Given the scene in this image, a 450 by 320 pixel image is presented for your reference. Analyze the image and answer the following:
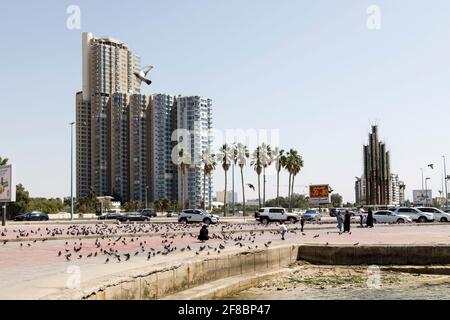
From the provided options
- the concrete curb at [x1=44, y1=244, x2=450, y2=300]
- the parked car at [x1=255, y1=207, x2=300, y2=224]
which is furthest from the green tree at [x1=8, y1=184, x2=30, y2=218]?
the concrete curb at [x1=44, y1=244, x2=450, y2=300]

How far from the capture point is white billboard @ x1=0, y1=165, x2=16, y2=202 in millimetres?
54500

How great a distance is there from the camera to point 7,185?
55.2 meters

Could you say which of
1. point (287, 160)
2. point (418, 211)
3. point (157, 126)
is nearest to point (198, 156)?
point (157, 126)

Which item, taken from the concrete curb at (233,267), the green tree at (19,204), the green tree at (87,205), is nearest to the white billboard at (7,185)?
the green tree at (19,204)

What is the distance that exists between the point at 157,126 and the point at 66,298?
125 metres

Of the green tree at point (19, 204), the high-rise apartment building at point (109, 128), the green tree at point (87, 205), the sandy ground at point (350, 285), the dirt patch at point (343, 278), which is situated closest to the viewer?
the sandy ground at point (350, 285)

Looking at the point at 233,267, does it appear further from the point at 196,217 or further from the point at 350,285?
the point at 196,217

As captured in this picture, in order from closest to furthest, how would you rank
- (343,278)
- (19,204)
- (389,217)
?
(343,278)
(389,217)
(19,204)

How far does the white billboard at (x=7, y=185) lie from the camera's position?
5450 cm

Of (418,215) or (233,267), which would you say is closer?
(233,267)

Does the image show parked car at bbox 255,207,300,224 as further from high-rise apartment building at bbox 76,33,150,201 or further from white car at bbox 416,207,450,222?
high-rise apartment building at bbox 76,33,150,201

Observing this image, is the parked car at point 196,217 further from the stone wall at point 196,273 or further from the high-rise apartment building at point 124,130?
the high-rise apartment building at point 124,130

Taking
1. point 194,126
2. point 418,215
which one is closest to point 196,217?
point 418,215

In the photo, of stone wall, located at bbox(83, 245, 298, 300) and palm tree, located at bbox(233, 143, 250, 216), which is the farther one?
palm tree, located at bbox(233, 143, 250, 216)
